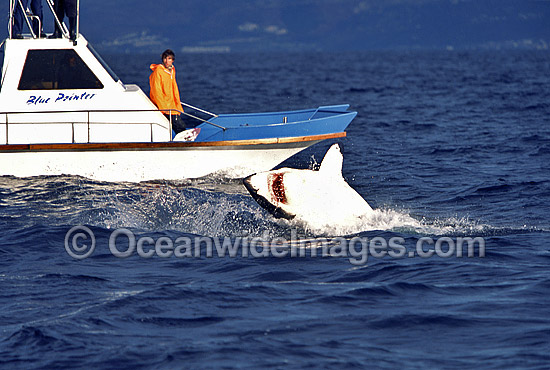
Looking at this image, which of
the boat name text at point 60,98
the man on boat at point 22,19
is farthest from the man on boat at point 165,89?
the man on boat at point 22,19

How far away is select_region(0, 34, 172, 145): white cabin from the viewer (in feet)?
48.3

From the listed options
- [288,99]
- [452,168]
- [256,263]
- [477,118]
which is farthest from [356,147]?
[288,99]

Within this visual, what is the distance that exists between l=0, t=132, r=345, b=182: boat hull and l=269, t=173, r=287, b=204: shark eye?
14.6ft

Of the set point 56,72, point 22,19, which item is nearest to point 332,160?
point 56,72

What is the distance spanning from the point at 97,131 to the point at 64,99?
35.2 inches

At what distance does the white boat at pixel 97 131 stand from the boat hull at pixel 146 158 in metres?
0.02

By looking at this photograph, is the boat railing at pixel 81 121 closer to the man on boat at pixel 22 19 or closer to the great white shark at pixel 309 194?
the man on boat at pixel 22 19

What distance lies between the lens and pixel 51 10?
1528cm

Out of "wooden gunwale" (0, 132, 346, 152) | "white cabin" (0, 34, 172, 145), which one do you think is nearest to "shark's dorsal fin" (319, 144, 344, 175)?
"wooden gunwale" (0, 132, 346, 152)

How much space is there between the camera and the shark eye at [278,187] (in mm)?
10250

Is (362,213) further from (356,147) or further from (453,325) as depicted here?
(356,147)

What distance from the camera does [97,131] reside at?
1487 centimetres

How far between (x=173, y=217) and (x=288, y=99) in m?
26.4

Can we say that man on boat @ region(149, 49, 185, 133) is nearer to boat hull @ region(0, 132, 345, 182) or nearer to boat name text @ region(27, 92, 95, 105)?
boat hull @ region(0, 132, 345, 182)
